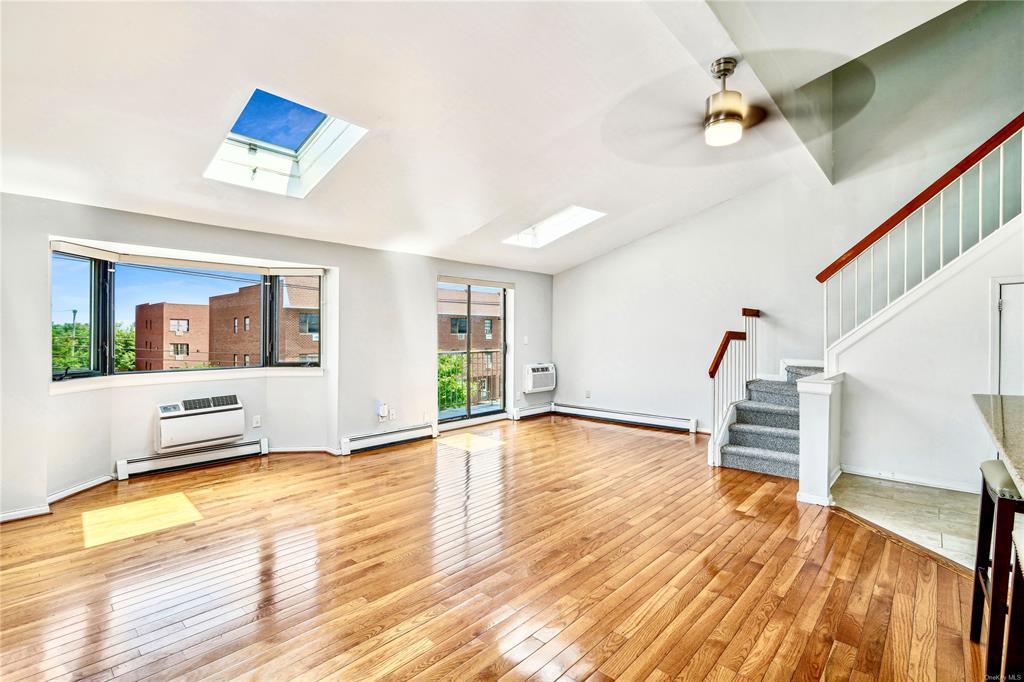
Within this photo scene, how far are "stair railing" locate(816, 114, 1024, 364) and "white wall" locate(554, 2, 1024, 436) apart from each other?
253mm

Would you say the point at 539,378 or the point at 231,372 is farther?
the point at 539,378

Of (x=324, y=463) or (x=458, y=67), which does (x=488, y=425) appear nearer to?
(x=324, y=463)

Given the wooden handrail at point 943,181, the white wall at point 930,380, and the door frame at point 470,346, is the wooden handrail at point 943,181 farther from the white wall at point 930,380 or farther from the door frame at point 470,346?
the door frame at point 470,346

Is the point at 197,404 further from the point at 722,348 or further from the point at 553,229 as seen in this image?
the point at 722,348

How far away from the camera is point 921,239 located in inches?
189

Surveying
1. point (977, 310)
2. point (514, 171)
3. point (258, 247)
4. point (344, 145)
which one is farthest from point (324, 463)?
point (977, 310)

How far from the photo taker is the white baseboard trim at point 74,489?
3704 mm

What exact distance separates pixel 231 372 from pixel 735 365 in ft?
18.9

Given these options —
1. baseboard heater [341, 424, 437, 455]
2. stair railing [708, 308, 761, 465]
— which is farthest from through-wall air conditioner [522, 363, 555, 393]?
stair railing [708, 308, 761, 465]

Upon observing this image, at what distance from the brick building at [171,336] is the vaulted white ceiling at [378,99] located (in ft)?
4.03

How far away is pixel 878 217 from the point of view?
5.02m

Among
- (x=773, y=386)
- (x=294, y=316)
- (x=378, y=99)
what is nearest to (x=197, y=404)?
(x=294, y=316)

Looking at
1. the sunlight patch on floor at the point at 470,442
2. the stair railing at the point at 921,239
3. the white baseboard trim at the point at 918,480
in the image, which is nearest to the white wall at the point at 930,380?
the white baseboard trim at the point at 918,480

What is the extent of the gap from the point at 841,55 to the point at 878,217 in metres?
2.31
